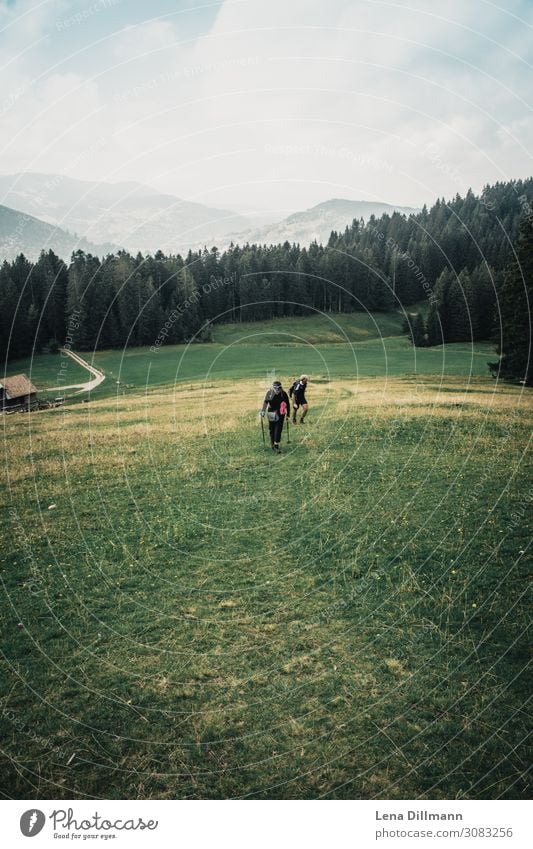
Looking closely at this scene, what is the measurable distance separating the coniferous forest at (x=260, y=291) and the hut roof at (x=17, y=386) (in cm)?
366

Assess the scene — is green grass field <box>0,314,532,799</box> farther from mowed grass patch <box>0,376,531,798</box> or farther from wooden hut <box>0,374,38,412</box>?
wooden hut <box>0,374,38,412</box>

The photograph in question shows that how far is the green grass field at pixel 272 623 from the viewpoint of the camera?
19.0ft

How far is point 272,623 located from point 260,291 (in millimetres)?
89965

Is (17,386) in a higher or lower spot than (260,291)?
lower

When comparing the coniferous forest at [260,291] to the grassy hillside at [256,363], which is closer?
the coniferous forest at [260,291]

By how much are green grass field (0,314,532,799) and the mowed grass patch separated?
4cm

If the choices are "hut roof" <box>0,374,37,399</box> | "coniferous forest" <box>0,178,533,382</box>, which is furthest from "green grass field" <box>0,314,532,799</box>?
"hut roof" <box>0,374,37,399</box>

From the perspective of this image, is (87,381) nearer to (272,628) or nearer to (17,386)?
(17,386)

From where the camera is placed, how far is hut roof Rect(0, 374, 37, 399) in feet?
103

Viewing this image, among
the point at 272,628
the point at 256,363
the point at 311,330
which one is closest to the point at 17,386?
the point at 272,628

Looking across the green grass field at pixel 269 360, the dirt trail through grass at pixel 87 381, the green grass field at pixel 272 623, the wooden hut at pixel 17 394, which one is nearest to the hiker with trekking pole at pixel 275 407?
the green grass field at pixel 272 623

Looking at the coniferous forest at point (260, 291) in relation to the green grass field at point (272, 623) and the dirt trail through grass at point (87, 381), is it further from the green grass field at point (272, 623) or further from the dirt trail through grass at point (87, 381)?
the green grass field at point (272, 623)

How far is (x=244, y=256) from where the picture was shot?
311ft

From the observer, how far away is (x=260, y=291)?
3654 inches
